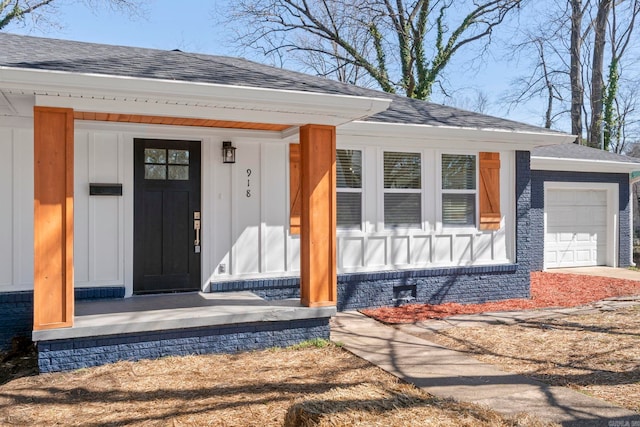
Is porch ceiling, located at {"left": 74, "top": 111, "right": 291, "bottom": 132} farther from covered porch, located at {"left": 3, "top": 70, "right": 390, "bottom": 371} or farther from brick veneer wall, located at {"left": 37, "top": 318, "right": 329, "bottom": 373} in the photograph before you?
brick veneer wall, located at {"left": 37, "top": 318, "right": 329, "bottom": 373}

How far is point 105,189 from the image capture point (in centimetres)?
657

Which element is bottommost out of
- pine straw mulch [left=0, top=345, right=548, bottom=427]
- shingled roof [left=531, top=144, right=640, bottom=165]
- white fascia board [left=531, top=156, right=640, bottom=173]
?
pine straw mulch [left=0, top=345, right=548, bottom=427]

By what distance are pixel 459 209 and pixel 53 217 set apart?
6.21 meters

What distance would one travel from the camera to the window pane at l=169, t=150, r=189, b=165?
23.1 feet

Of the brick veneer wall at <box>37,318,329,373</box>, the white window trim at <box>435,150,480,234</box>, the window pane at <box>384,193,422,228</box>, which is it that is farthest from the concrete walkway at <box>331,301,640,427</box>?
the white window trim at <box>435,150,480,234</box>

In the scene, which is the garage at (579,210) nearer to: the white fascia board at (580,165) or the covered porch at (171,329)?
the white fascia board at (580,165)

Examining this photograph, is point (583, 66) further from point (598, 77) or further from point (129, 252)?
point (129, 252)

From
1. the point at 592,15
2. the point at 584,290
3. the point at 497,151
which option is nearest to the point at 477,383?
the point at 497,151

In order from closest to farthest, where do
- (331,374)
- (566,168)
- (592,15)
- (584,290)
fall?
(331,374)
(584,290)
(566,168)
(592,15)

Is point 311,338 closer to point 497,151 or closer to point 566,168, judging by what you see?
point 497,151

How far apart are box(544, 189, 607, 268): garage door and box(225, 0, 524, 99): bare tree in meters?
8.50

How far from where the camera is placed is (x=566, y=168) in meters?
12.3

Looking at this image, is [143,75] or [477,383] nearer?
[477,383]

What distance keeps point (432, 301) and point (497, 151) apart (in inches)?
110
